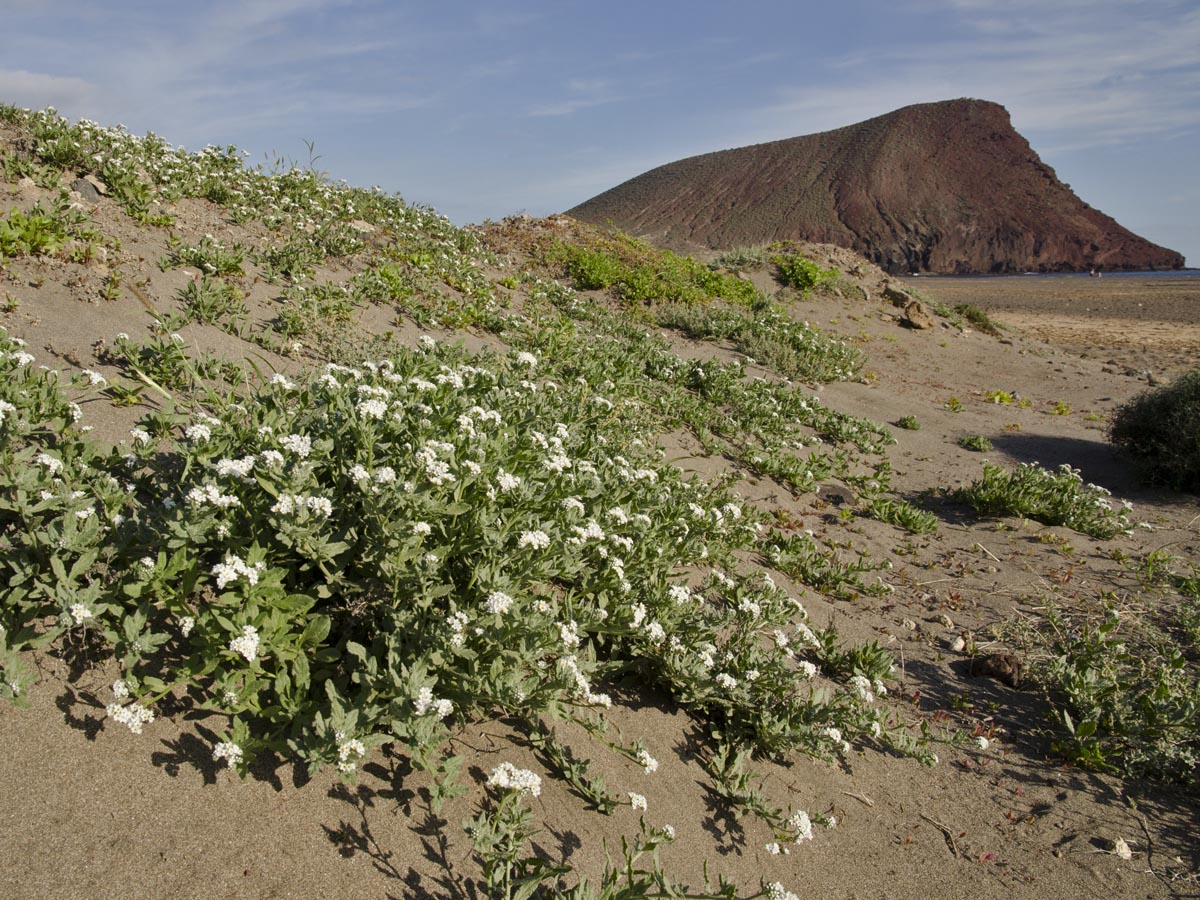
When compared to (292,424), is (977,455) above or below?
below

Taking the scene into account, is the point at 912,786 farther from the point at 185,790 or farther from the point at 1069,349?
the point at 1069,349

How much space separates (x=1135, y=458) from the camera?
8.60 m

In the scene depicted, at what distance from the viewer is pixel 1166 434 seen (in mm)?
8219

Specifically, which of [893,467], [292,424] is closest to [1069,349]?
[893,467]

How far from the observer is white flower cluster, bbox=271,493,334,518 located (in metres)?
2.61

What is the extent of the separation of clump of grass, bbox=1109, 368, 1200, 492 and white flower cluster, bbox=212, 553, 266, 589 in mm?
9419

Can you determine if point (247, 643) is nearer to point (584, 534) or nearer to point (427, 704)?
point (427, 704)

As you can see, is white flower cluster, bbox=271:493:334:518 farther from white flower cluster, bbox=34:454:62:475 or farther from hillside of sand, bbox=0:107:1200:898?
white flower cluster, bbox=34:454:62:475

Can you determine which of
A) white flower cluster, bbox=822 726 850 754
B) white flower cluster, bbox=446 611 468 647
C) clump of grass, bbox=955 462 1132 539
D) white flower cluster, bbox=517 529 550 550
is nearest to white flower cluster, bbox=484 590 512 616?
white flower cluster, bbox=446 611 468 647

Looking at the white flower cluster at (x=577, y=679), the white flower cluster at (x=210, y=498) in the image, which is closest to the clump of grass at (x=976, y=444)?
the white flower cluster at (x=577, y=679)

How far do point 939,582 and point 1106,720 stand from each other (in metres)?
1.91

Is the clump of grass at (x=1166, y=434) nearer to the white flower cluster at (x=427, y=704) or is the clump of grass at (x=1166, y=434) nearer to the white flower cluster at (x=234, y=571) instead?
the white flower cluster at (x=427, y=704)

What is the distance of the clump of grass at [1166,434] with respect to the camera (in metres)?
7.90

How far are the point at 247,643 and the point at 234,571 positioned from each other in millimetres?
270
